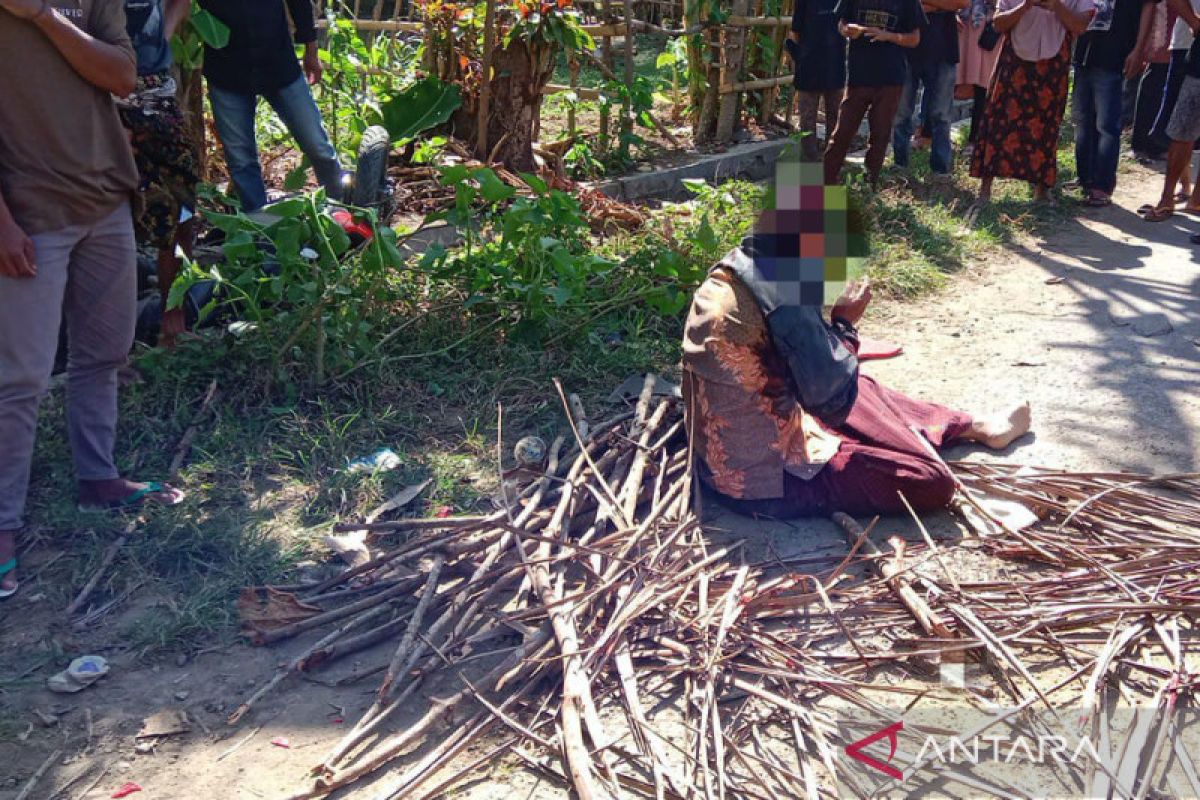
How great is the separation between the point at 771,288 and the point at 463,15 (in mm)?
4568

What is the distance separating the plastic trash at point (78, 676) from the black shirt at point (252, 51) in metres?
3.42

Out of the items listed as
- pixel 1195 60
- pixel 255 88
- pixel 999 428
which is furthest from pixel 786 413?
pixel 1195 60

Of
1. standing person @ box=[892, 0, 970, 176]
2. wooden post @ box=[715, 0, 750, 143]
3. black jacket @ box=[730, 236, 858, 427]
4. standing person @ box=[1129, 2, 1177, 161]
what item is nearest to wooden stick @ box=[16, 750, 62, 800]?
black jacket @ box=[730, 236, 858, 427]

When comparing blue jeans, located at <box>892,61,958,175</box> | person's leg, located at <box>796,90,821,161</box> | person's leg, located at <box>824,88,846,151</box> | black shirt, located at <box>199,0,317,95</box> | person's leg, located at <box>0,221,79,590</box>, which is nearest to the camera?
person's leg, located at <box>0,221,79,590</box>

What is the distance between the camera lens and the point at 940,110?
25.4ft

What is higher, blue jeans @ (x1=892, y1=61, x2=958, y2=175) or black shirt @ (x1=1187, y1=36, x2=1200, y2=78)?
black shirt @ (x1=1187, y1=36, x2=1200, y2=78)

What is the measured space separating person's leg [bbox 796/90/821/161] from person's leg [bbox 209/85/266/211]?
378 centimetres

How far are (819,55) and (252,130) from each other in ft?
12.5

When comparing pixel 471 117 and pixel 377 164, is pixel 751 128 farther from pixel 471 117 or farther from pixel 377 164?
pixel 377 164

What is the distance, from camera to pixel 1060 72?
Answer: 23.4 ft

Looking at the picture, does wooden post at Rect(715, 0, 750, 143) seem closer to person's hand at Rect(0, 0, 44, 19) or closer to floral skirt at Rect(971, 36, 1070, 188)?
floral skirt at Rect(971, 36, 1070, 188)

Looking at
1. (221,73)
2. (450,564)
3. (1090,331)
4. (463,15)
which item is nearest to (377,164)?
(221,73)

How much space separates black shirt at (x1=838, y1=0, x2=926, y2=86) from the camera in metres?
6.98

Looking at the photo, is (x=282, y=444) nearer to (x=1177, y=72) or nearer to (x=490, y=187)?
(x=490, y=187)
